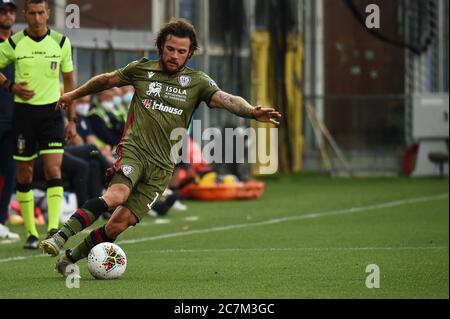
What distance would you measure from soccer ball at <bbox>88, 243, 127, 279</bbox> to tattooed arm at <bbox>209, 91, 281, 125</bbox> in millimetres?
1373

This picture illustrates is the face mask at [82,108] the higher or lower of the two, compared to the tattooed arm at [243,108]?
lower

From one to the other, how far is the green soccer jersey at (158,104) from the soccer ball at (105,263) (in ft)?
2.62

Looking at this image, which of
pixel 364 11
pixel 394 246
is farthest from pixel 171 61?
pixel 364 11

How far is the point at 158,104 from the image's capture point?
33.0 ft

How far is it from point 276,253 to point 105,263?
2.65 metres

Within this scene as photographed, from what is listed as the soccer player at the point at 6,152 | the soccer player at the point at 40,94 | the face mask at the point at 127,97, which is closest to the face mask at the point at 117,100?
the face mask at the point at 127,97

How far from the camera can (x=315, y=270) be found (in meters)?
10.3

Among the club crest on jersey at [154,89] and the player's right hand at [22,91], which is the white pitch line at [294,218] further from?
the club crest on jersey at [154,89]

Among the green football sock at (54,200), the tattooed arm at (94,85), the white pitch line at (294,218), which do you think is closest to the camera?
the tattooed arm at (94,85)

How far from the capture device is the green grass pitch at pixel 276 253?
8.95 m

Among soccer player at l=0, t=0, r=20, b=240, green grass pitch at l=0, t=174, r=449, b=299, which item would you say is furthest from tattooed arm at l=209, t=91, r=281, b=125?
soccer player at l=0, t=0, r=20, b=240

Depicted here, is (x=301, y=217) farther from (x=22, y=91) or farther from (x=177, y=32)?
(x=177, y=32)
